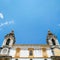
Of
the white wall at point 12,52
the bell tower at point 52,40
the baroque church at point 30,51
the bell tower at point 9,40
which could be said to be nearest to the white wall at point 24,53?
the baroque church at point 30,51

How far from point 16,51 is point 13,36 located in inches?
318

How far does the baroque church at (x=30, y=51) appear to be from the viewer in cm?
3196

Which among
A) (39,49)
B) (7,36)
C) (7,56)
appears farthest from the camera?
(7,36)

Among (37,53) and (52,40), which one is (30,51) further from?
(52,40)

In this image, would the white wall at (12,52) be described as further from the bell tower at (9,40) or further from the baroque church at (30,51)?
the bell tower at (9,40)

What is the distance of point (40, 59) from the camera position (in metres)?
31.7

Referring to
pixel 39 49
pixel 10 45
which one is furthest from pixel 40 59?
pixel 10 45

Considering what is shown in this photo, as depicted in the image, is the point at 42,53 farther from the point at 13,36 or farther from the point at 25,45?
the point at 13,36

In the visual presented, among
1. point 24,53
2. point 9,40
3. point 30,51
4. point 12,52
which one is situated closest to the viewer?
point 24,53

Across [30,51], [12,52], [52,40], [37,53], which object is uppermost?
[52,40]

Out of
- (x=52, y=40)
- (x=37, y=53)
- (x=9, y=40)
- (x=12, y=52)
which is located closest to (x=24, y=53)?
(x=12, y=52)

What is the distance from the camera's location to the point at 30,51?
114ft

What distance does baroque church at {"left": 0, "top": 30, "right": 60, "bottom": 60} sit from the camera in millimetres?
31959

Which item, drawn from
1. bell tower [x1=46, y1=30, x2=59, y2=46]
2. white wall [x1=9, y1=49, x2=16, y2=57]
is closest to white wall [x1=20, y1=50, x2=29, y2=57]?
white wall [x1=9, y1=49, x2=16, y2=57]
